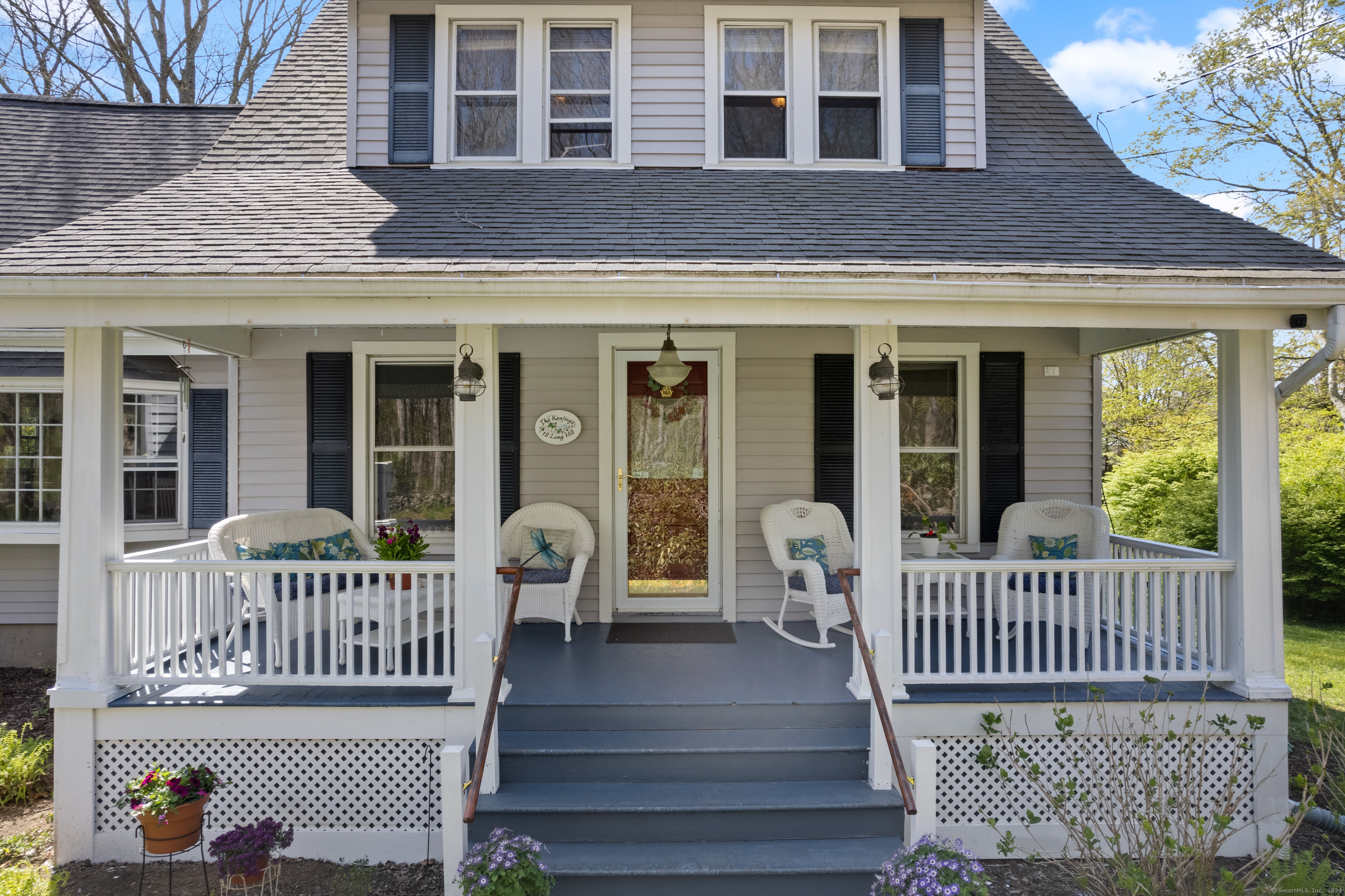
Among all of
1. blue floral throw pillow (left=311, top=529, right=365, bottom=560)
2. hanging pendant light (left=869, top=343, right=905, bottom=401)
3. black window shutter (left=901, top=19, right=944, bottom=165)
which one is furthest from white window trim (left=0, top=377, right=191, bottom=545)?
black window shutter (left=901, top=19, right=944, bottom=165)

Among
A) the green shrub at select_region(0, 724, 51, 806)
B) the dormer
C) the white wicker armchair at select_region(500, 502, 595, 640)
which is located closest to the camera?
the green shrub at select_region(0, 724, 51, 806)

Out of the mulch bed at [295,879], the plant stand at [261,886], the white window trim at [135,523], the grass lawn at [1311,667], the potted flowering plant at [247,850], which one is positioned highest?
the white window trim at [135,523]

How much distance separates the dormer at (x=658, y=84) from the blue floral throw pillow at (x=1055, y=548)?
3134 millimetres

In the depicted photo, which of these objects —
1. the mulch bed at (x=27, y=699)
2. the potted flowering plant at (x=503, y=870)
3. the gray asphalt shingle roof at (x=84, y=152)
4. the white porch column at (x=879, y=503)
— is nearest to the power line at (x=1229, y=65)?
the white porch column at (x=879, y=503)

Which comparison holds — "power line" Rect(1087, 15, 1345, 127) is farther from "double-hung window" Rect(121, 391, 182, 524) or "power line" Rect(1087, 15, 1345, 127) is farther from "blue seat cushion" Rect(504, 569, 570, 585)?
"double-hung window" Rect(121, 391, 182, 524)

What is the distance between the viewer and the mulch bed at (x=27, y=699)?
5.81 m

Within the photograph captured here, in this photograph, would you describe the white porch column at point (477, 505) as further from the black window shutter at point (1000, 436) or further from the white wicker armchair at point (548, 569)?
the black window shutter at point (1000, 436)

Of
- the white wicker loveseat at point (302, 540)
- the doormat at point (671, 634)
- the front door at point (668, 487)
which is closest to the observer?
the white wicker loveseat at point (302, 540)

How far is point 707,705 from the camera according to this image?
4316 mm

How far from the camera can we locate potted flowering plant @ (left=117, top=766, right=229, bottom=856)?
11.9 feet

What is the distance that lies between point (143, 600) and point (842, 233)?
188 inches

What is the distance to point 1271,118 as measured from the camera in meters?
13.1

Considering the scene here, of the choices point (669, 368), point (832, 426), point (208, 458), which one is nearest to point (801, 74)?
point (669, 368)

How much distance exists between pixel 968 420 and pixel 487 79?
4.94 m
